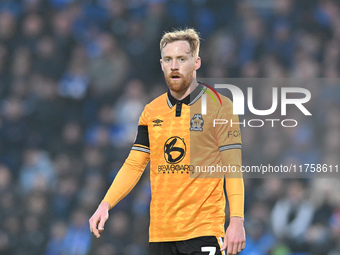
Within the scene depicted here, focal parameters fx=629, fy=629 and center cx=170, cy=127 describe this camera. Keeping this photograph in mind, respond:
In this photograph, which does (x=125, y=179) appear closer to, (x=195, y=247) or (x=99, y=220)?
(x=99, y=220)

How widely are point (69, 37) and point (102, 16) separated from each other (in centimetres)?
58

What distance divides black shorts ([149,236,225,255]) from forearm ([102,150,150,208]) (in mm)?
452

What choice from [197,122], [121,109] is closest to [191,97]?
[197,122]

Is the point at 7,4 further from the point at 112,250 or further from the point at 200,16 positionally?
the point at 112,250

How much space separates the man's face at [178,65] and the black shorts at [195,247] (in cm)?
98

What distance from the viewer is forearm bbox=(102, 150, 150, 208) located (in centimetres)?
411

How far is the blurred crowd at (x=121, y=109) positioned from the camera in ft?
24.7

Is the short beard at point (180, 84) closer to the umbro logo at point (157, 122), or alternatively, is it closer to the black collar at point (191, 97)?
the black collar at point (191, 97)

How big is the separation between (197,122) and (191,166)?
11.3 inches

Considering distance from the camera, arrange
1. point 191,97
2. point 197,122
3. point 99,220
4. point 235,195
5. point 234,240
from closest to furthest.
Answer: point 234,240 < point 235,195 < point 99,220 < point 197,122 < point 191,97

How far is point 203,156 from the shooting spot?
Answer: 3.97 metres

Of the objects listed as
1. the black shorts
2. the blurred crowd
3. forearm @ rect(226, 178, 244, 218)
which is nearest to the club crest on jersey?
forearm @ rect(226, 178, 244, 218)

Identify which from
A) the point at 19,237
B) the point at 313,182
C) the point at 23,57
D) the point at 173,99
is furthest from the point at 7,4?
the point at 173,99

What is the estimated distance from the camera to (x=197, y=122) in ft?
13.1
